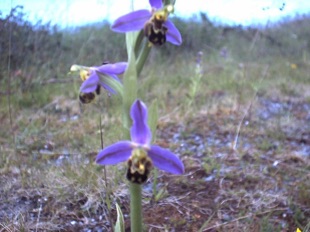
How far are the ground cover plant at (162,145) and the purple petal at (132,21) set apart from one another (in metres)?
0.65

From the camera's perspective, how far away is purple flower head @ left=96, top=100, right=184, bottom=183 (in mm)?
1312

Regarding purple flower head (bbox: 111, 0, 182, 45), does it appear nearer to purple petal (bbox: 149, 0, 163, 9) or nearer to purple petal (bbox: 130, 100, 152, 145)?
purple petal (bbox: 149, 0, 163, 9)

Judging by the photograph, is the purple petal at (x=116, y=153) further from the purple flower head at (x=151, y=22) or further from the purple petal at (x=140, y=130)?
the purple flower head at (x=151, y=22)

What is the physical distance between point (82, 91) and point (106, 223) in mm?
751

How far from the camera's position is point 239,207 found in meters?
2.22

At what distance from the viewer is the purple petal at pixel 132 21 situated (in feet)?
4.56

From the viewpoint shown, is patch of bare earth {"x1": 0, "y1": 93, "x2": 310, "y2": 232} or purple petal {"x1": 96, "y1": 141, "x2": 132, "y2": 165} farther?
patch of bare earth {"x1": 0, "y1": 93, "x2": 310, "y2": 232}

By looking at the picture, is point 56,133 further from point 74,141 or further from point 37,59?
point 37,59

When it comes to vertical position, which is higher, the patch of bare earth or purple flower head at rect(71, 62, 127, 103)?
purple flower head at rect(71, 62, 127, 103)

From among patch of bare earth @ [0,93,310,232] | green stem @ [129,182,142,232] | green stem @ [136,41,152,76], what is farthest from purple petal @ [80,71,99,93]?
patch of bare earth @ [0,93,310,232]

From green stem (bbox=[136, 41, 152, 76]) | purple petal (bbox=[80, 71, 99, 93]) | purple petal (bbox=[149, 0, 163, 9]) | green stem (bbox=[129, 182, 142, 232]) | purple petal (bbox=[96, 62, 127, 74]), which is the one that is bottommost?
green stem (bbox=[129, 182, 142, 232])

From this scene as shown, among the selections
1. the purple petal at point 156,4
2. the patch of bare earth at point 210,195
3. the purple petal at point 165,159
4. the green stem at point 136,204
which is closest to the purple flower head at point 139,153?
the purple petal at point 165,159

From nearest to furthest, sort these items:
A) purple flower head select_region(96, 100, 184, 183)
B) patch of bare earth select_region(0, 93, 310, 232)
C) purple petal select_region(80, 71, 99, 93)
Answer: purple flower head select_region(96, 100, 184, 183) < purple petal select_region(80, 71, 99, 93) < patch of bare earth select_region(0, 93, 310, 232)

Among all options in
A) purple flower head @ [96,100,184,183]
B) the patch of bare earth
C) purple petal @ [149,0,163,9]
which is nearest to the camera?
purple flower head @ [96,100,184,183]
